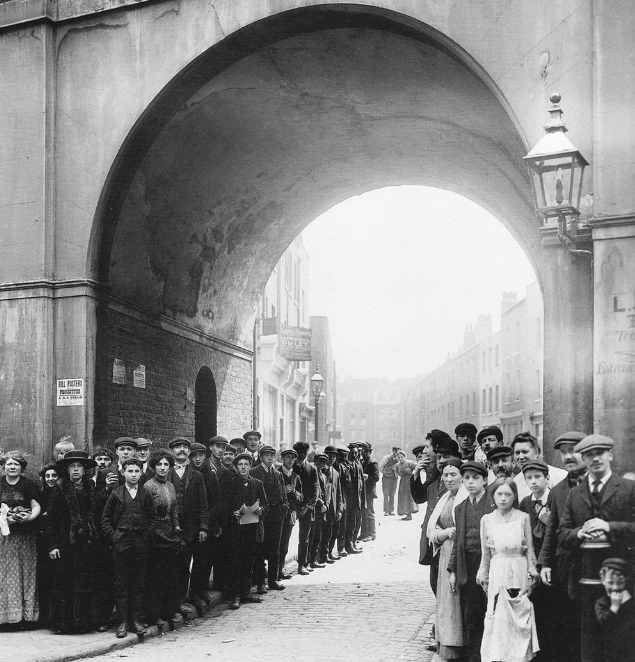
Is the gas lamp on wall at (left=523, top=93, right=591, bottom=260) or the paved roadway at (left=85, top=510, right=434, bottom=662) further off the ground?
the gas lamp on wall at (left=523, top=93, right=591, bottom=260)

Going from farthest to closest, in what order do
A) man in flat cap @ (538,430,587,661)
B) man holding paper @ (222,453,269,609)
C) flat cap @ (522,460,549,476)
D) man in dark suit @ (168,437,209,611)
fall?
man holding paper @ (222,453,269,609) < man in dark suit @ (168,437,209,611) < flat cap @ (522,460,549,476) < man in flat cap @ (538,430,587,661)

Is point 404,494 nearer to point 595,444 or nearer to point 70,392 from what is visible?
point 70,392

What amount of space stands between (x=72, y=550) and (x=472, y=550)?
13.1 ft

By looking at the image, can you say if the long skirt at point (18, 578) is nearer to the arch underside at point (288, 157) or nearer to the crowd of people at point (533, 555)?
the crowd of people at point (533, 555)

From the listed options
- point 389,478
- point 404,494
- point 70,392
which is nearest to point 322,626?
point 70,392

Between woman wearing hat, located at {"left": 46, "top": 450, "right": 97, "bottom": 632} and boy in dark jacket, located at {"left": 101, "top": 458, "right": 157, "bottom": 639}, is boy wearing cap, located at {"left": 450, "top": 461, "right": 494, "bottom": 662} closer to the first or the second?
boy in dark jacket, located at {"left": 101, "top": 458, "right": 157, "bottom": 639}

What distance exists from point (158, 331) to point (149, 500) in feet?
17.8

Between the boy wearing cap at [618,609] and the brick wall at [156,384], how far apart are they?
7189 millimetres

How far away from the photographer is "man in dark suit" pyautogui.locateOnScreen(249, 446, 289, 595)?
1123cm

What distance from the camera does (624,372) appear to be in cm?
766

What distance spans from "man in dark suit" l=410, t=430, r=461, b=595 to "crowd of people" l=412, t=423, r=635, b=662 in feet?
0.06

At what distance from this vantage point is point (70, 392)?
11.1 m

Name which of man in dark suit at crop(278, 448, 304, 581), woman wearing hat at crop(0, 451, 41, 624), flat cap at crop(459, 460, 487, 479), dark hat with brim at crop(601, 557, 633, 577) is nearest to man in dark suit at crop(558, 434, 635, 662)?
dark hat with brim at crop(601, 557, 633, 577)

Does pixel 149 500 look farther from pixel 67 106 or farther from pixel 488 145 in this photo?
pixel 488 145
